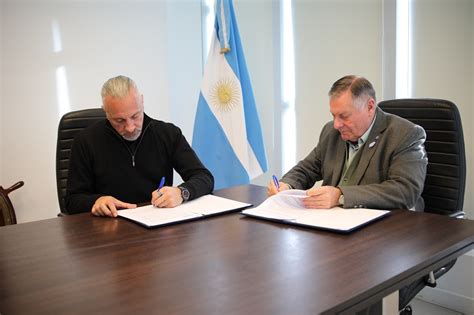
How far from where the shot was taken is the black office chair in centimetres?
192

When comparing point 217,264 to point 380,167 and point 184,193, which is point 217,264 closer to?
point 184,193

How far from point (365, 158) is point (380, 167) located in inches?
2.9

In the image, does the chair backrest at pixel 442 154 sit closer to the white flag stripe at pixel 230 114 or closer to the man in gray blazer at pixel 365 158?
the man in gray blazer at pixel 365 158

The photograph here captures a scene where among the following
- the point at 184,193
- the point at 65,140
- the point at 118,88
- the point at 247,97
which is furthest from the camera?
the point at 247,97

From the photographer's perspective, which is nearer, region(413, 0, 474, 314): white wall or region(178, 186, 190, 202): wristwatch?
region(178, 186, 190, 202): wristwatch

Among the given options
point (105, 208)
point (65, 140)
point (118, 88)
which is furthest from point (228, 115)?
point (105, 208)

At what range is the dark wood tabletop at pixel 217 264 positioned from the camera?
0.86 metres

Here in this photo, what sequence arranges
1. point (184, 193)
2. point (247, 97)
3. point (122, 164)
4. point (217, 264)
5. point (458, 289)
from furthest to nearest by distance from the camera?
point (247, 97) < point (458, 289) < point (122, 164) < point (184, 193) < point (217, 264)

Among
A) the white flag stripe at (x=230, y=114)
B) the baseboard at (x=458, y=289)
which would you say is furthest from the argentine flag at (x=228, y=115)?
the baseboard at (x=458, y=289)

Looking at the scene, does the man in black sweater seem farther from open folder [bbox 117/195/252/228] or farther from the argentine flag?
the argentine flag

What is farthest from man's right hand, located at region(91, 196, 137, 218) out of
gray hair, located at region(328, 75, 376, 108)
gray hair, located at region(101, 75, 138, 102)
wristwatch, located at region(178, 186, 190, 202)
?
gray hair, located at region(328, 75, 376, 108)

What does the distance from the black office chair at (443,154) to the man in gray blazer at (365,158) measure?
0.15m

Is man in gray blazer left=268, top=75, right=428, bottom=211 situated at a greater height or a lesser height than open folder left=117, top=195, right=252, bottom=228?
greater

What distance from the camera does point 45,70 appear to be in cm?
316
